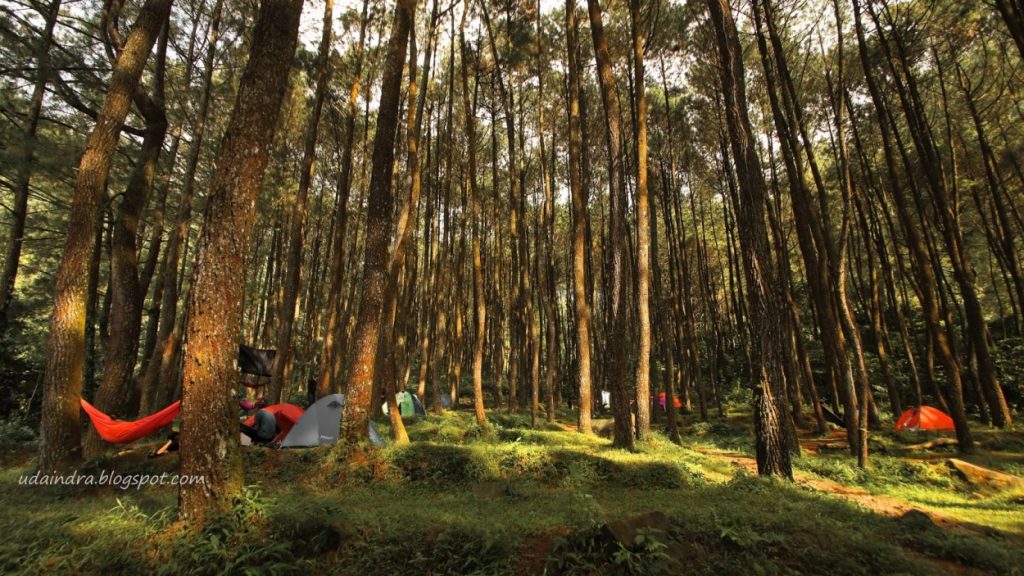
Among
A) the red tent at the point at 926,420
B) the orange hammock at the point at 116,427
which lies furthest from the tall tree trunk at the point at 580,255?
the red tent at the point at 926,420

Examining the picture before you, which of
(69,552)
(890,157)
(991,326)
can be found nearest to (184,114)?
(69,552)

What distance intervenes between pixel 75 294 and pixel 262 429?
4352 mm

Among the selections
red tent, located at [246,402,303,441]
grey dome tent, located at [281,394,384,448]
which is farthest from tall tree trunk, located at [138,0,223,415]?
grey dome tent, located at [281,394,384,448]

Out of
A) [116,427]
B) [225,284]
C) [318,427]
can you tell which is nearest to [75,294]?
[116,427]

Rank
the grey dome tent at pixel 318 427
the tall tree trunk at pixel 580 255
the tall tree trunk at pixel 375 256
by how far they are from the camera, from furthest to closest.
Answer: the tall tree trunk at pixel 580 255 → the grey dome tent at pixel 318 427 → the tall tree trunk at pixel 375 256

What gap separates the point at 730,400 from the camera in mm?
22938

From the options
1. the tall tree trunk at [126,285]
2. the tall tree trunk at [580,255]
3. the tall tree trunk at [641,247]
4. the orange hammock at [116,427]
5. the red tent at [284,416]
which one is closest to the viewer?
the orange hammock at [116,427]

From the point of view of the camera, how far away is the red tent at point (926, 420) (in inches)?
499

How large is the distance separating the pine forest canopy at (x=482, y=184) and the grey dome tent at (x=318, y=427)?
0.98 m

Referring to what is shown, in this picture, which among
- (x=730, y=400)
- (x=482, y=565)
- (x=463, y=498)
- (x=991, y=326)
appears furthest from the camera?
(x=730, y=400)

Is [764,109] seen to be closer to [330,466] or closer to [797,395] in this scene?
[797,395]

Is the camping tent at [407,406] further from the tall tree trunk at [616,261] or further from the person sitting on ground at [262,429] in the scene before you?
the tall tree trunk at [616,261]

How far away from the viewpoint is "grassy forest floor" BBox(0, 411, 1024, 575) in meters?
3.76

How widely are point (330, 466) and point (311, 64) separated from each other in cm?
1312
